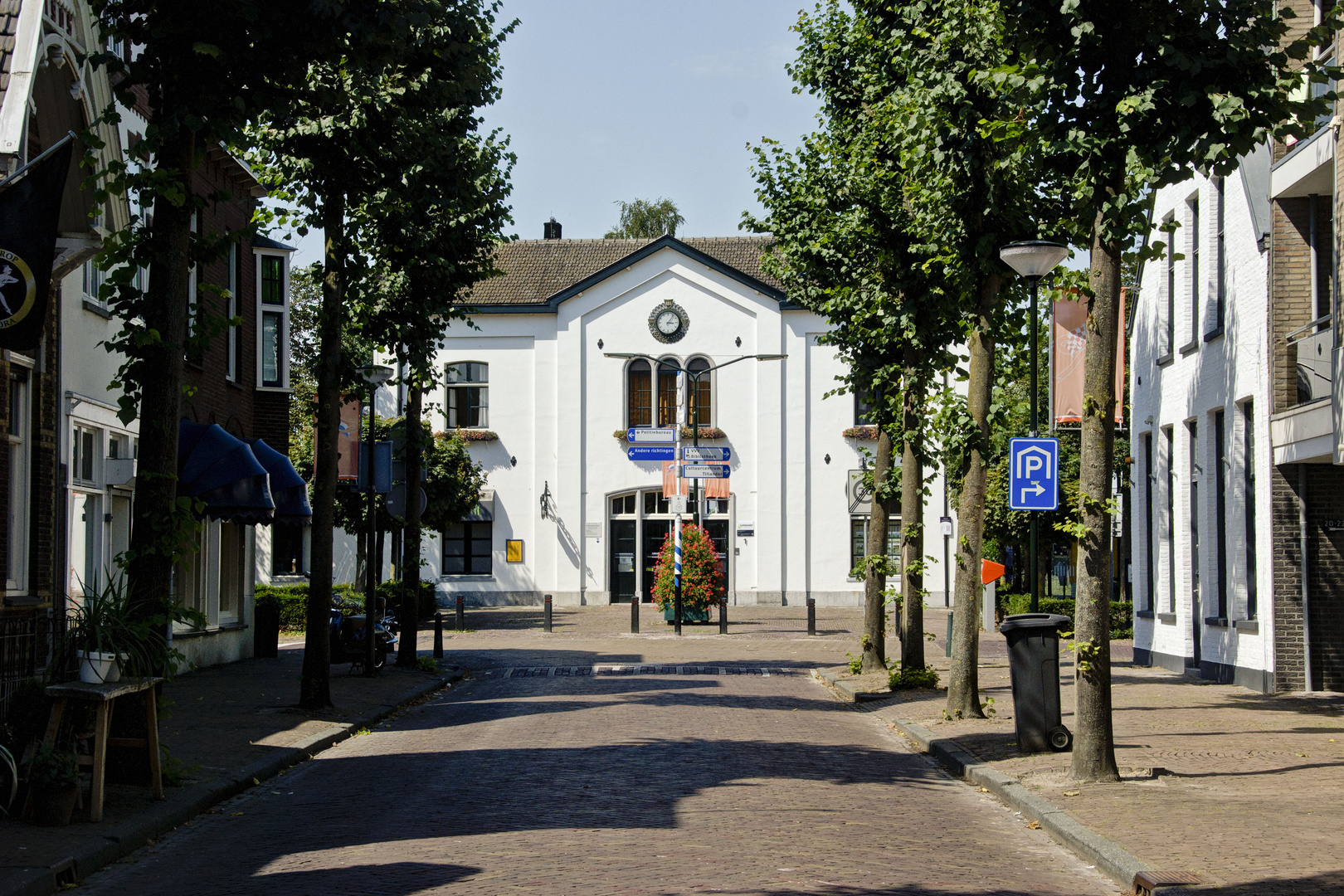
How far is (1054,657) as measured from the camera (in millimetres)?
11875

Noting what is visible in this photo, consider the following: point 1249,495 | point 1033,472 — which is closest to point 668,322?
point 1249,495

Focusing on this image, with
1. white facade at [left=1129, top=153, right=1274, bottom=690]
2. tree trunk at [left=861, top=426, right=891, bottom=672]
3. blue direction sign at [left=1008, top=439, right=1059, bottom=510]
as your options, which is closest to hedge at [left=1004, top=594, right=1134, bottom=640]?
white facade at [left=1129, top=153, right=1274, bottom=690]

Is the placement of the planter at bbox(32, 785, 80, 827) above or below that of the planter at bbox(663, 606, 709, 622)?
above

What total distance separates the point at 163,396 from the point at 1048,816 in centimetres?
708

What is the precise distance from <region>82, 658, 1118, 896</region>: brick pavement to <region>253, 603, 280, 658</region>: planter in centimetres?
990

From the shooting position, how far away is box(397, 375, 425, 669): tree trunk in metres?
22.2

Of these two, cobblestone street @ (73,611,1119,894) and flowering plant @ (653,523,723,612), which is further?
flowering plant @ (653,523,723,612)

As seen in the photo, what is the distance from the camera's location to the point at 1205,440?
19969mm

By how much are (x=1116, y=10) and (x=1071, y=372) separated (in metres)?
11.7

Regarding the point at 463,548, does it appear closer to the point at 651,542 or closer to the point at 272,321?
the point at 651,542

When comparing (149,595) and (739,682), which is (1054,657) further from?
(739,682)

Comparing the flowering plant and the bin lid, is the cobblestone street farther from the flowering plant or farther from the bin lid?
the flowering plant

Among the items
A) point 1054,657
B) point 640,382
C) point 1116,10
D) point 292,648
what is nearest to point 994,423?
point 1054,657

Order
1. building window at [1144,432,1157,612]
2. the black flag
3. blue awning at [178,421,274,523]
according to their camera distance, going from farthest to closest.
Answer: building window at [1144,432,1157,612], blue awning at [178,421,274,523], the black flag
